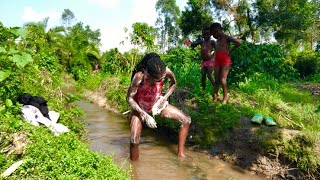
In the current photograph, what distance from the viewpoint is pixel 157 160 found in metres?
5.64

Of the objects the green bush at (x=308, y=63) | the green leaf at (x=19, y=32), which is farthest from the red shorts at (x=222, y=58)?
the green bush at (x=308, y=63)

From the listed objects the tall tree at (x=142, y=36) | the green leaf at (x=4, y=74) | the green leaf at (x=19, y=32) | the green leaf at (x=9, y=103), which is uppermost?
the tall tree at (x=142, y=36)

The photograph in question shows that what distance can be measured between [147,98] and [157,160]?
104 centimetres

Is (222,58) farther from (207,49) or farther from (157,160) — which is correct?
(157,160)

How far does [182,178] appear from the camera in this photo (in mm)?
4828

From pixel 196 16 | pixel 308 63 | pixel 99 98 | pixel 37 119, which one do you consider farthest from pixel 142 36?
pixel 196 16

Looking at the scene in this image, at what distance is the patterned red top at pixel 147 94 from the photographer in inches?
206

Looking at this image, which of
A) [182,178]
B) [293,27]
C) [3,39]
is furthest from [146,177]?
[293,27]

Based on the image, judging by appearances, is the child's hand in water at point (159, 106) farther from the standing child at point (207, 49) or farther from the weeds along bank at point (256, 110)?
the standing child at point (207, 49)

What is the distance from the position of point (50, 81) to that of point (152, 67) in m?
3.52

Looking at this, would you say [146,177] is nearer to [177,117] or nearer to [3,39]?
[177,117]

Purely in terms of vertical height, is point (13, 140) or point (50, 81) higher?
point (50, 81)

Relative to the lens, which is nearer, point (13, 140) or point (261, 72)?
point (13, 140)

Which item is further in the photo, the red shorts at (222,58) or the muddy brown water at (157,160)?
the red shorts at (222,58)
